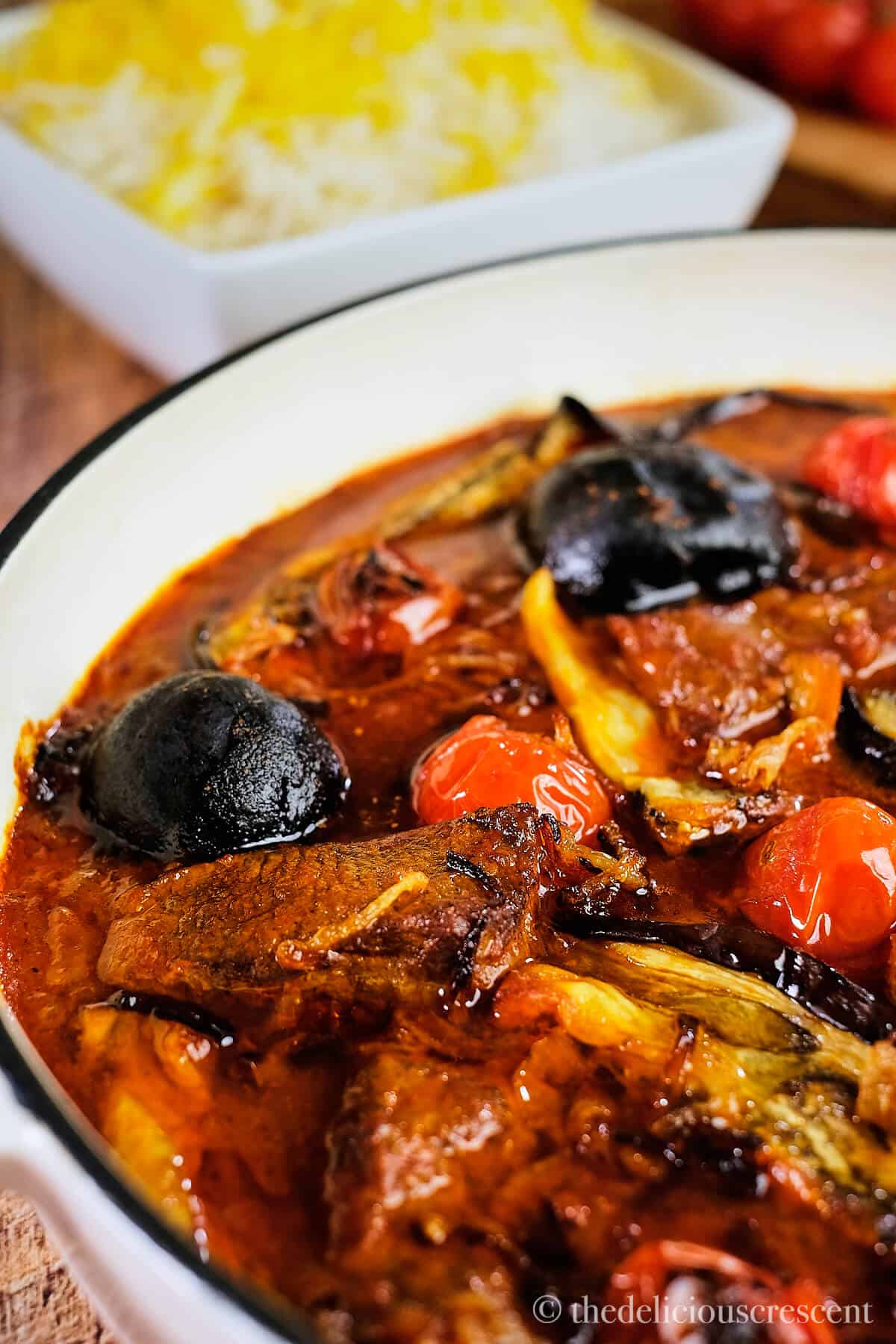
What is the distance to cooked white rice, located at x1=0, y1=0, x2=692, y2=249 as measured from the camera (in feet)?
12.8

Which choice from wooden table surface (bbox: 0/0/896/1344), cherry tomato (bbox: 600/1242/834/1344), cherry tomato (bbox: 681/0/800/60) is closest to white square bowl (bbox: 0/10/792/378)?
wooden table surface (bbox: 0/0/896/1344)

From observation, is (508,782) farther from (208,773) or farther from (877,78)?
(877,78)

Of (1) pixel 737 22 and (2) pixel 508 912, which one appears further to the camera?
(1) pixel 737 22

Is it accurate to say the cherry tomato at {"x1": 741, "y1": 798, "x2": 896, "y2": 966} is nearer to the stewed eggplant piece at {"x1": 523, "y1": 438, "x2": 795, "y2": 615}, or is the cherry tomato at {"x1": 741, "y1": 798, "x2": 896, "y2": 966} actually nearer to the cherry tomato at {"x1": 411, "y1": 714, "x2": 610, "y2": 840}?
the cherry tomato at {"x1": 411, "y1": 714, "x2": 610, "y2": 840}

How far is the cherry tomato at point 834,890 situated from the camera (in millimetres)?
2049

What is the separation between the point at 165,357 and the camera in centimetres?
→ 378

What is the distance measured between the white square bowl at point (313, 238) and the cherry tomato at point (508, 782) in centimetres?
160

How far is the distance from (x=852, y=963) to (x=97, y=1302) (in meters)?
1.17

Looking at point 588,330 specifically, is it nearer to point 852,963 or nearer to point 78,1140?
point 852,963

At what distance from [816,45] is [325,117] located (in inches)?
87.2

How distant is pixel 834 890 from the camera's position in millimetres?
2059

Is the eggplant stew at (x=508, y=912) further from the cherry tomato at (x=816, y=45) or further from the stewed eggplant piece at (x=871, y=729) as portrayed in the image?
the cherry tomato at (x=816, y=45)

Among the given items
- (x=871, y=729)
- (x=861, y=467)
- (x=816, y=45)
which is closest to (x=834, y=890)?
(x=871, y=729)

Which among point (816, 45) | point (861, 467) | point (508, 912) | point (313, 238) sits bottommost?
point (861, 467)
